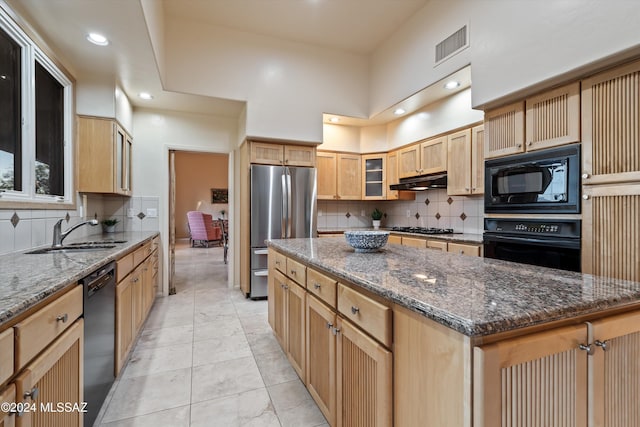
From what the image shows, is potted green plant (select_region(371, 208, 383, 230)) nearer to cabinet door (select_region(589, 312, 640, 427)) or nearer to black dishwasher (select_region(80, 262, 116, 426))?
black dishwasher (select_region(80, 262, 116, 426))

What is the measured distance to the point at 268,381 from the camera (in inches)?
78.1

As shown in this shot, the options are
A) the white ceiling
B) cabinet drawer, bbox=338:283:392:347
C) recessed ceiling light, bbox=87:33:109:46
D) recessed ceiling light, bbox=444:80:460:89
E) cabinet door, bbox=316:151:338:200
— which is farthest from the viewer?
cabinet door, bbox=316:151:338:200

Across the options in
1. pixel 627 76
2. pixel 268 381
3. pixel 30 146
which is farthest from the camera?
pixel 30 146

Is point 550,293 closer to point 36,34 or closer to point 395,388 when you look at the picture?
point 395,388

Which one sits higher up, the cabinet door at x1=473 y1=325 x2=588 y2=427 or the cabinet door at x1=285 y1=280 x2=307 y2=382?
the cabinet door at x1=473 y1=325 x2=588 y2=427

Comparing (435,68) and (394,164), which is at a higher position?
(435,68)

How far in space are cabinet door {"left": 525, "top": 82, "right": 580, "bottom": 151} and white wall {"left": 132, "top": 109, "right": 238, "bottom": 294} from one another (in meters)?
3.73

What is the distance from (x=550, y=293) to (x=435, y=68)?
9.45 ft

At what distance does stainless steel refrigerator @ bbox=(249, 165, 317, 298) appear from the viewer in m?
3.81

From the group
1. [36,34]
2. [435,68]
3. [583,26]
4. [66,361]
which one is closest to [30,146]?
[36,34]

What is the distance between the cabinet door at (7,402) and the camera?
78 centimetres

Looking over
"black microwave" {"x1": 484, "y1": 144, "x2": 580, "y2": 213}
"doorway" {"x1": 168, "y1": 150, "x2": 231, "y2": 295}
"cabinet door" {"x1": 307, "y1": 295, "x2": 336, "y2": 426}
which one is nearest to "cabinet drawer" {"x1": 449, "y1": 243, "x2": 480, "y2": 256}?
"black microwave" {"x1": 484, "y1": 144, "x2": 580, "y2": 213}

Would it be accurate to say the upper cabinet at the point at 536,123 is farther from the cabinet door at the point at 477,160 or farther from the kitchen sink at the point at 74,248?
the kitchen sink at the point at 74,248

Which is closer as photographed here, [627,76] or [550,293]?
[550,293]
